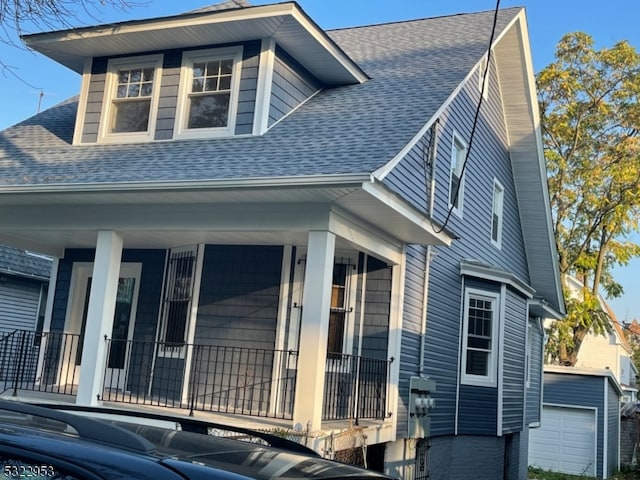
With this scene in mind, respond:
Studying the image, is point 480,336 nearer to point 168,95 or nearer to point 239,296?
point 239,296

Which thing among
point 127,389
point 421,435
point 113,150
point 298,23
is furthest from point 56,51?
point 421,435

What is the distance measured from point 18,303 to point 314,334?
14256mm

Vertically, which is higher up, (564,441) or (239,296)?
(239,296)

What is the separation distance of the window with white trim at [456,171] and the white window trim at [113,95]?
5103mm

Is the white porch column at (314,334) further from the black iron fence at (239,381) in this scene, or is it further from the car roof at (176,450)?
the car roof at (176,450)

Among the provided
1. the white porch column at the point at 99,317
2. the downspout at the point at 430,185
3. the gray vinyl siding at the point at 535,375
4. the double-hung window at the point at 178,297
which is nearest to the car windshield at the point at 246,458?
the white porch column at the point at 99,317

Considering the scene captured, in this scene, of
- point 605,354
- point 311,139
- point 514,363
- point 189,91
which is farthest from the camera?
point 605,354

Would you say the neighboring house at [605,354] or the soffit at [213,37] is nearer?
the soffit at [213,37]

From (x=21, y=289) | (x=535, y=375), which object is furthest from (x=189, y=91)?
(x=535, y=375)

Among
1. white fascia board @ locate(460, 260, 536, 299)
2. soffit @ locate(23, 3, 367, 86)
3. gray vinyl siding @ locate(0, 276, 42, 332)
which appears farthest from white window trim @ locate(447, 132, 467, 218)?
gray vinyl siding @ locate(0, 276, 42, 332)

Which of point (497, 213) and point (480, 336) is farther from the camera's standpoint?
point (497, 213)

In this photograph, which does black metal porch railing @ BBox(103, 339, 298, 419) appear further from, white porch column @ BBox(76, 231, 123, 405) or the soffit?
the soffit

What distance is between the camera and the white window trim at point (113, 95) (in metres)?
10.7

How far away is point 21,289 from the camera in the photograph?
64.2 feet
